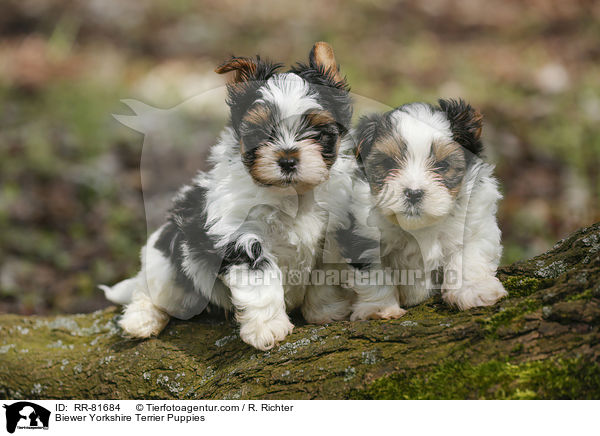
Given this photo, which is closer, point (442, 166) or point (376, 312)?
point (442, 166)

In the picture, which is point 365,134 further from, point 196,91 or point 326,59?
point 196,91

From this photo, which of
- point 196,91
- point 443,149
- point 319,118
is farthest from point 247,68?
point 196,91

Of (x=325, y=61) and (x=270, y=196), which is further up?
(x=325, y=61)

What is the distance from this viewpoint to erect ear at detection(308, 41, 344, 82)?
4.03 m

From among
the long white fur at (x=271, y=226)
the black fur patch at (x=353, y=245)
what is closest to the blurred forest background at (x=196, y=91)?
the long white fur at (x=271, y=226)

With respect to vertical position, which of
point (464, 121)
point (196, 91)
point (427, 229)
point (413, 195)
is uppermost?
point (196, 91)

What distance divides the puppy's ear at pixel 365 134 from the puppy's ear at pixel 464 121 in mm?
456

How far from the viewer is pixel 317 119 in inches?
147

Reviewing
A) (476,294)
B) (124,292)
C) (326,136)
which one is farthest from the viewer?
(124,292)

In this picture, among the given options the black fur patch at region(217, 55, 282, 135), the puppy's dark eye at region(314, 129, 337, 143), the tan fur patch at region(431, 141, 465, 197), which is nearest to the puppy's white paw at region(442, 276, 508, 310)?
the tan fur patch at region(431, 141, 465, 197)

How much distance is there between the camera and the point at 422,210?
3.58 m

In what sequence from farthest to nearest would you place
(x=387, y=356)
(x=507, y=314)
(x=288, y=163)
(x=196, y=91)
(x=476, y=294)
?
(x=196, y=91) → (x=288, y=163) → (x=476, y=294) → (x=387, y=356) → (x=507, y=314)

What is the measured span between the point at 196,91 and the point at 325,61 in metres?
6.92
